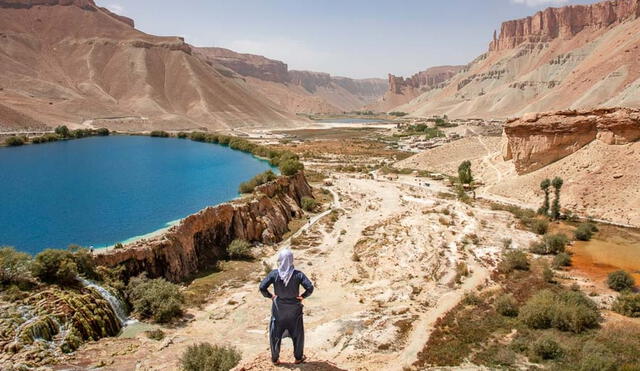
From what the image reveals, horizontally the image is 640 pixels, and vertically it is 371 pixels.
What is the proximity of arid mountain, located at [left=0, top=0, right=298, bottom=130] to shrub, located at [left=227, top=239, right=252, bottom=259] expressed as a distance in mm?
89676

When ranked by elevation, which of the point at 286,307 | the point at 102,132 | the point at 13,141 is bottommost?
the point at 286,307

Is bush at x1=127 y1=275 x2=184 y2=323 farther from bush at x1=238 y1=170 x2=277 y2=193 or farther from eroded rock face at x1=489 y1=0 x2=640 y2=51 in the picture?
eroded rock face at x1=489 y1=0 x2=640 y2=51

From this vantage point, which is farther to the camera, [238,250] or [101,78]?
[101,78]

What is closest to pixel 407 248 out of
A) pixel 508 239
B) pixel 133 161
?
pixel 508 239

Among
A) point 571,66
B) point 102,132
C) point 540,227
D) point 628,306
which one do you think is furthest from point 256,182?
point 571,66

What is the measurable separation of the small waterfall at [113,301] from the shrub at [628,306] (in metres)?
18.7

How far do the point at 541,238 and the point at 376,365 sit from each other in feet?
66.1

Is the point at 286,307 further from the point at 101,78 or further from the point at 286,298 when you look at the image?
the point at 101,78

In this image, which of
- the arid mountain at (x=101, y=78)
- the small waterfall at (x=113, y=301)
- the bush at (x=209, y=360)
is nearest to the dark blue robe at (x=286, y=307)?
the bush at (x=209, y=360)

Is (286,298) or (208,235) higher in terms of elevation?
(286,298)

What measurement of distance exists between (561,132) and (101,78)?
140 metres

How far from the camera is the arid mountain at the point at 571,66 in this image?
116m

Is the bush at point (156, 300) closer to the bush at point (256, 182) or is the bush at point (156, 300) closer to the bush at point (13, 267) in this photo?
the bush at point (13, 267)

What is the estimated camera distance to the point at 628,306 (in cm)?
1586
